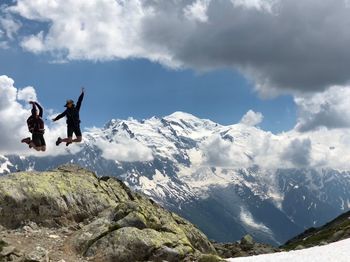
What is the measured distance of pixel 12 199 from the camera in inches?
1731

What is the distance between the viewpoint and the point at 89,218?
1911 inches

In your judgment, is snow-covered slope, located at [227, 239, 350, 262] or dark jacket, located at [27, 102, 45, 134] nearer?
dark jacket, located at [27, 102, 45, 134]

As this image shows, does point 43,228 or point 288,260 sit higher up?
point 43,228

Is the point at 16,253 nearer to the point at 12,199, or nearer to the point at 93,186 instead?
the point at 12,199

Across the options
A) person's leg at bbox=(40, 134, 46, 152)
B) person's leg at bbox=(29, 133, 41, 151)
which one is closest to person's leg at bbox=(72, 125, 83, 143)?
person's leg at bbox=(40, 134, 46, 152)

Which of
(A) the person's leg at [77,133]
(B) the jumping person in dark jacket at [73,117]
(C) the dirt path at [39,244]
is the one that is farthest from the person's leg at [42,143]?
(C) the dirt path at [39,244]

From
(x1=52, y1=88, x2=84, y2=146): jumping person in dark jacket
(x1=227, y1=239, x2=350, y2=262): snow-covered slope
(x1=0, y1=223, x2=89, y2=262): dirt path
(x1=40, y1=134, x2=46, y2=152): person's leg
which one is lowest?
(x1=227, y1=239, x2=350, y2=262): snow-covered slope

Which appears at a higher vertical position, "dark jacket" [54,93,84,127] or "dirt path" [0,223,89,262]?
"dark jacket" [54,93,84,127]

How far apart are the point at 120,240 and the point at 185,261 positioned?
17.0ft

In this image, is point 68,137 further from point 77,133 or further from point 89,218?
point 89,218

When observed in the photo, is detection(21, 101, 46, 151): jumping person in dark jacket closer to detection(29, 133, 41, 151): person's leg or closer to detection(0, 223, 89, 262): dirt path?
detection(29, 133, 41, 151): person's leg

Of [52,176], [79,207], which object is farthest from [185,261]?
[52,176]

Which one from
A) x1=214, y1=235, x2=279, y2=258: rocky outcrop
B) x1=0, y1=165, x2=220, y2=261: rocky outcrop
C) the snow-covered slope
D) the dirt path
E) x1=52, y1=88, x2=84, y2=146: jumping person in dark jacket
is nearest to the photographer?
x1=52, y1=88, x2=84, y2=146: jumping person in dark jacket

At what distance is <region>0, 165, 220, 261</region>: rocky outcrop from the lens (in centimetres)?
3794
